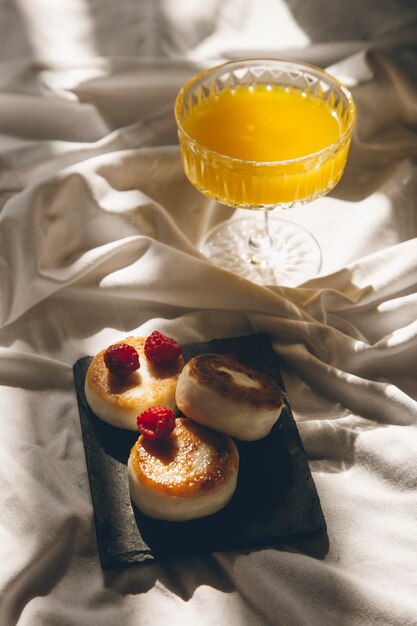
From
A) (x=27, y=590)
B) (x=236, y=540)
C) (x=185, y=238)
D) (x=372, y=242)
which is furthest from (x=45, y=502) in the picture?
(x=372, y=242)

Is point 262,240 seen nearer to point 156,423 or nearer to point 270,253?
point 270,253

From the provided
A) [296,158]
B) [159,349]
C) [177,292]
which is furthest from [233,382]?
[296,158]

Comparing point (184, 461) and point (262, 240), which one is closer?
point (184, 461)

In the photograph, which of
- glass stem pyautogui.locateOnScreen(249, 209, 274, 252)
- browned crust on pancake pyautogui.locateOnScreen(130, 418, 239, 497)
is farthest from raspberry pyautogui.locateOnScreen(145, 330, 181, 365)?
glass stem pyautogui.locateOnScreen(249, 209, 274, 252)

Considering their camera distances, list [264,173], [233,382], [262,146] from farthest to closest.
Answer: [262,146] → [264,173] → [233,382]

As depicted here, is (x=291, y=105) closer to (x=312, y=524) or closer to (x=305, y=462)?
(x=305, y=462)

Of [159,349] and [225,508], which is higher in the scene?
[159,349]

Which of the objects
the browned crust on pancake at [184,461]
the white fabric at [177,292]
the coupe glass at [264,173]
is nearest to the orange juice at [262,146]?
the coupe glass at [264,173]
